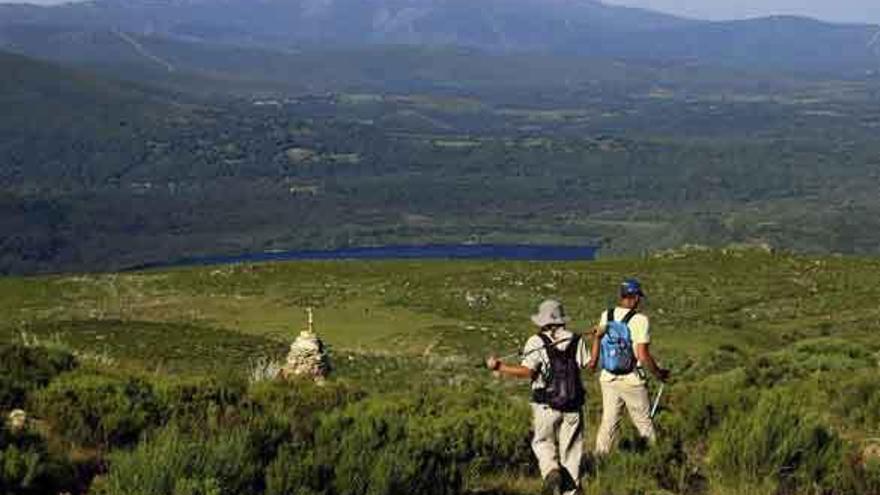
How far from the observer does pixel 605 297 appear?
46281 millimetres

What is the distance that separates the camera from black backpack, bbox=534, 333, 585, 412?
10.2 metres

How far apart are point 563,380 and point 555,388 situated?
10cm

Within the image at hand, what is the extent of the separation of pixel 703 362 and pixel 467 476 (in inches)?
680

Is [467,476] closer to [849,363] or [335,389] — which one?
[335,389]

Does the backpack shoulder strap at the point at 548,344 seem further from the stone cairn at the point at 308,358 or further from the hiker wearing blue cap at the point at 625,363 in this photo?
the stone cairn at the point at 308,358

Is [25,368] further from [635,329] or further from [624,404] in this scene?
[635,329]

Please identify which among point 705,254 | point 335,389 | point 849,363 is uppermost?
point 335,389

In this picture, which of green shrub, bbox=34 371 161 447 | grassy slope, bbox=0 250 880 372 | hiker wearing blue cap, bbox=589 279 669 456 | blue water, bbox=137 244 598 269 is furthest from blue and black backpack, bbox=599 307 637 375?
blue water, bbox=137 244 598 269

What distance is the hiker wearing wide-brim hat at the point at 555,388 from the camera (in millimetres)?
10180

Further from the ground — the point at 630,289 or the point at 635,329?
the point at 630,289

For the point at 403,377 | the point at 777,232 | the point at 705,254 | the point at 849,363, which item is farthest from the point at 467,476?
the point at 777,232

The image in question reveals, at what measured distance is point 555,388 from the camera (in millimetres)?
10266

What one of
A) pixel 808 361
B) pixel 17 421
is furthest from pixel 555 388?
pixel 808 361

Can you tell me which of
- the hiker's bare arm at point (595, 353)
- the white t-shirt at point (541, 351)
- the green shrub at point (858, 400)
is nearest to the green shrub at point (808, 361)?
the green shrub at point (858, 400)
